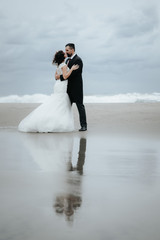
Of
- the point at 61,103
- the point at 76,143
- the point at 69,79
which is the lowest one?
the point at 76,143

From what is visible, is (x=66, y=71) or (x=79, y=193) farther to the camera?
(x=66, y=71)

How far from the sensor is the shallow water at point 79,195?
222 centimetres

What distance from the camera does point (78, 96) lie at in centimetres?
921

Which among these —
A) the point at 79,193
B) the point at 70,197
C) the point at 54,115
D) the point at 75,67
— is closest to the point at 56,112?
the point at 54,115

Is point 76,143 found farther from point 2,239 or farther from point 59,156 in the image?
point 2,239

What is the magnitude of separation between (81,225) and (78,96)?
7027mm

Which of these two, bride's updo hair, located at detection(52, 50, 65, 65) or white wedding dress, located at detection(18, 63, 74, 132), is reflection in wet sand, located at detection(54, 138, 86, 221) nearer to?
white wedding dress, located at detection(18, 63, 74, 132)

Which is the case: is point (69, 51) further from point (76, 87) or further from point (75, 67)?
point (76, 87)

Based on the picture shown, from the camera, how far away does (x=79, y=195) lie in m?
3.00

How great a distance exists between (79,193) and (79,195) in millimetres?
66

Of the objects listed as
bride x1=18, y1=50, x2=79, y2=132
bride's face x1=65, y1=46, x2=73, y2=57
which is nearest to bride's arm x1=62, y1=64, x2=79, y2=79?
bride x1=18, y1=50, x2=79, y2=132

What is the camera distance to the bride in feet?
28.9

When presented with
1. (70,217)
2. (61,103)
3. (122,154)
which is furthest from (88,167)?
→ (61,103)

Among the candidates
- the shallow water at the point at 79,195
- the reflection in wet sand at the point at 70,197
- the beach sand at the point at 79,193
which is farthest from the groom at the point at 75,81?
the reflection in wet sand at the point at 70,197
